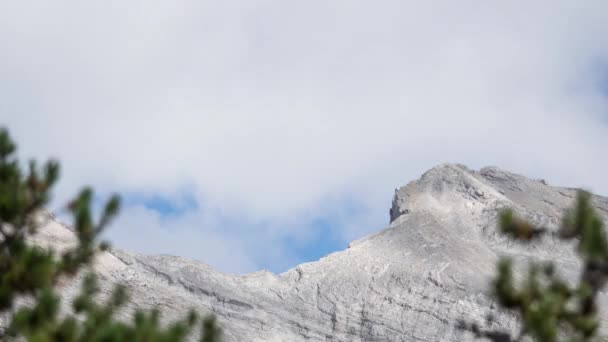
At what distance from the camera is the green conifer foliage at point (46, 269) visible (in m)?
17.2

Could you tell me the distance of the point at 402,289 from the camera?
103 metres

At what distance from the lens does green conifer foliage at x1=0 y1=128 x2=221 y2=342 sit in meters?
17.2

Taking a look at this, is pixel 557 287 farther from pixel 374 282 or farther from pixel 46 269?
pixel 374 282

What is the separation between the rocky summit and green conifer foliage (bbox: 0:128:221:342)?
67542mm

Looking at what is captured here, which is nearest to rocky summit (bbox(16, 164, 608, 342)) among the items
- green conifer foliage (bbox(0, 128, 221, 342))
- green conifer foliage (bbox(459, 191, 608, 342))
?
green conifer foliage (bbox(0, 128, 221, 342))

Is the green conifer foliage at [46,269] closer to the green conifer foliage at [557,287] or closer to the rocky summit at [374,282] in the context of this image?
the green conifer foliage at [557,287]

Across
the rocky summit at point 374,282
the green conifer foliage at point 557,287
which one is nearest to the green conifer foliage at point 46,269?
the green conifer foliage at point 557,287

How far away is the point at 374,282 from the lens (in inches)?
4099

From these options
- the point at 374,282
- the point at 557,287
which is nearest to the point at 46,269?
the point at 557,287

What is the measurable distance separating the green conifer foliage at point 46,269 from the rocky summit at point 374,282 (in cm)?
6754

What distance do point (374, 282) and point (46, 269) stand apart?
8696 cm

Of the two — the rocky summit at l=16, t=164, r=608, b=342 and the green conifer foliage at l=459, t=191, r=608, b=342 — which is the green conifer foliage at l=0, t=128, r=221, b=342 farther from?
the rocky summit at l=16, t=164, r=608, b=342

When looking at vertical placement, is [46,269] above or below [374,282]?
below

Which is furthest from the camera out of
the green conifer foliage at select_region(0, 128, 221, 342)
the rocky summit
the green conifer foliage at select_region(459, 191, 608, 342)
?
the rocky summit
